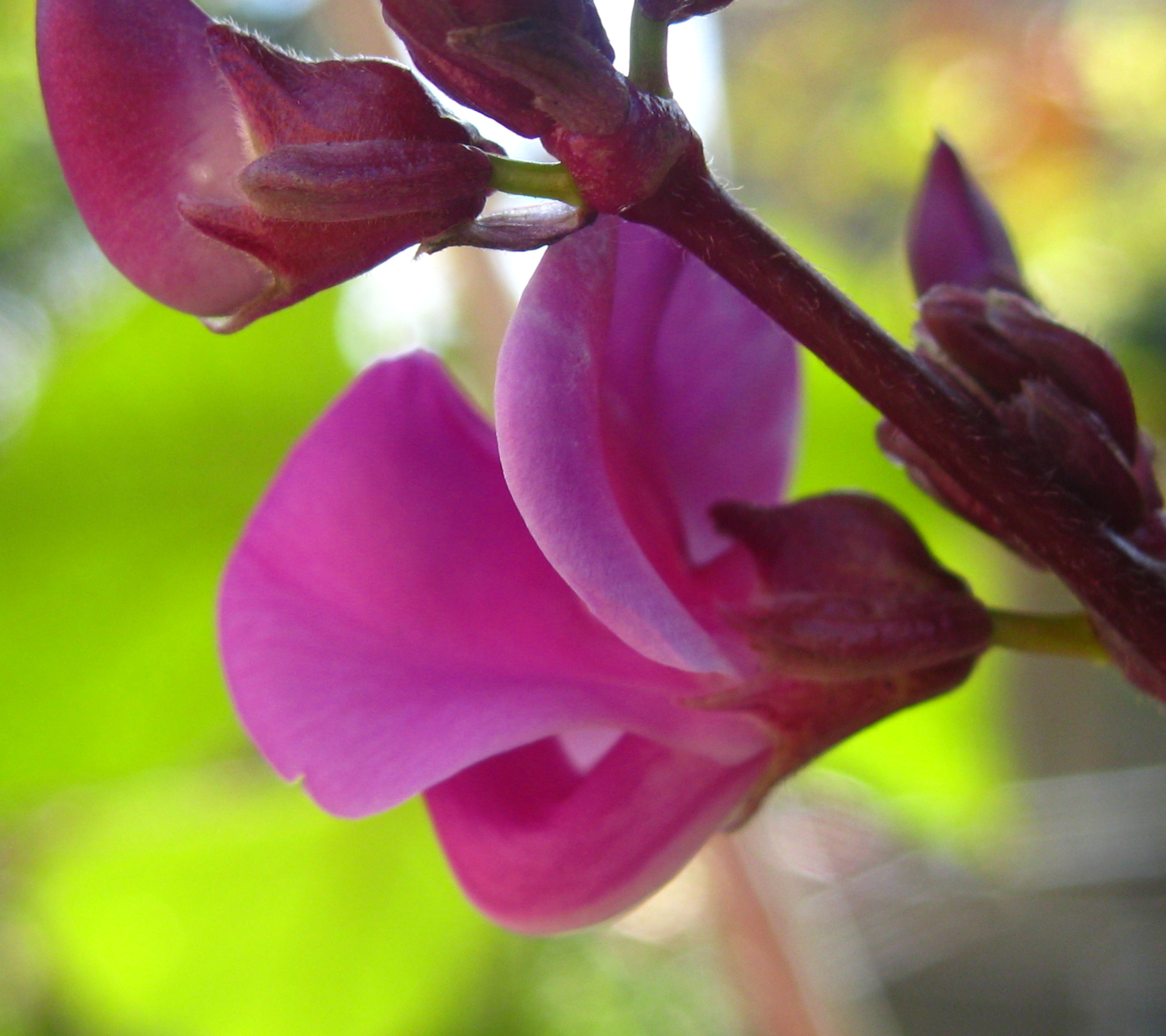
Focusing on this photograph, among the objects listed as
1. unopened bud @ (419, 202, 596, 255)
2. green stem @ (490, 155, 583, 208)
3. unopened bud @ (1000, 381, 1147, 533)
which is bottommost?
unopened bud @ (1000, 381, 1147, 533)

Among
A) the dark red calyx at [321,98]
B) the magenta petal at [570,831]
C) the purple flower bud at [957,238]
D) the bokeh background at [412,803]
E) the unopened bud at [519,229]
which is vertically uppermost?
the dark red calyx at [321,98]

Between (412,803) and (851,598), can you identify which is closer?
(851,598)

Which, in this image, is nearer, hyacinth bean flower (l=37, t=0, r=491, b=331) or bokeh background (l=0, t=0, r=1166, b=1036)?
hyacinth bean flower (l=37, t=0, r=491, b=331)

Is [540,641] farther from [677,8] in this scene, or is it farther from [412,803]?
[412,803]

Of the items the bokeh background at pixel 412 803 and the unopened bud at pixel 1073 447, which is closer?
the unopened bud at pixel 1073 447

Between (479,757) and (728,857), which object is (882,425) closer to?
(479,757)

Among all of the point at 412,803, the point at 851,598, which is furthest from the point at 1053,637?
the point at 412,803
